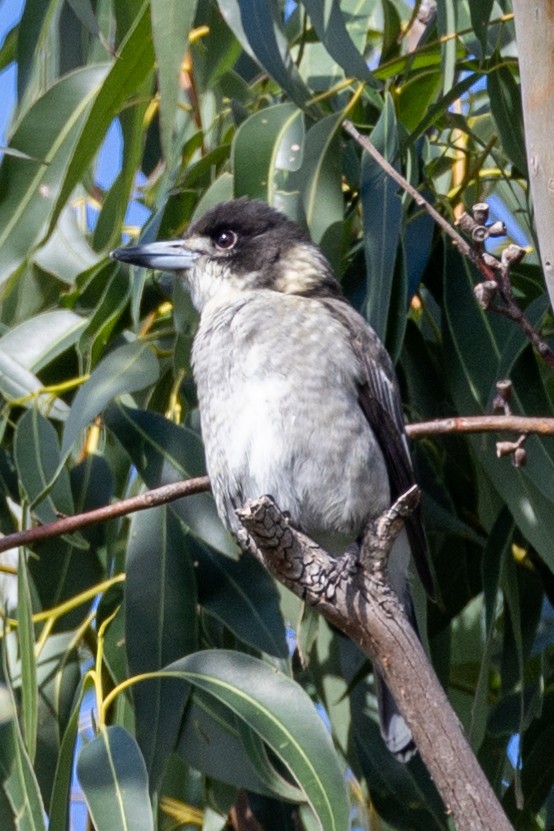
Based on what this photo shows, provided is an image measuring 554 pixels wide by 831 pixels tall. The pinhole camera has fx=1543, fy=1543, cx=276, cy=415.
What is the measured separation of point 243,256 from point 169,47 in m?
0.84

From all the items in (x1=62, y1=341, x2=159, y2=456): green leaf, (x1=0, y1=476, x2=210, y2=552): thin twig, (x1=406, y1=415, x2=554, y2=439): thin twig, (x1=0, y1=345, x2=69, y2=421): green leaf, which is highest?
(x1=406, y1=415, x2=554, y2=439): thin twig

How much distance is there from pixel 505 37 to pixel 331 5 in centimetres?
66

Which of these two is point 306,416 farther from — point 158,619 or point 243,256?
point 243,256

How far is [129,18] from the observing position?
118 inches

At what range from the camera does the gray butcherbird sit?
110 inches

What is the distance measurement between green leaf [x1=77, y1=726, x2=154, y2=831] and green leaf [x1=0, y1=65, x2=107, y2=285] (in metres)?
0.91

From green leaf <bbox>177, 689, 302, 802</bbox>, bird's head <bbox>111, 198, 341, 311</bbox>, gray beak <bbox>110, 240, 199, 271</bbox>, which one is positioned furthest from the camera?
bird's head <bbox>111, 198, 341, 311</bbox>

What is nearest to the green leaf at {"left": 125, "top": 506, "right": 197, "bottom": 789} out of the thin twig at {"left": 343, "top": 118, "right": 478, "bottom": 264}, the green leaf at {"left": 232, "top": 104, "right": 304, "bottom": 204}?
the green leaf at {"left": 232, "top": 104, "right": 304, "bottom": 204}

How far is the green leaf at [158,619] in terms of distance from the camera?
274 cm

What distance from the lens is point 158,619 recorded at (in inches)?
112

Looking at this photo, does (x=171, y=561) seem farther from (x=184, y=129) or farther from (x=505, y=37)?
(x=505, y=37)

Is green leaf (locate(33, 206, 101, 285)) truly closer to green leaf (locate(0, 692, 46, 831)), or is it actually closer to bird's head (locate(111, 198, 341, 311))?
bird's head (locate(111, 198, 341, 311))

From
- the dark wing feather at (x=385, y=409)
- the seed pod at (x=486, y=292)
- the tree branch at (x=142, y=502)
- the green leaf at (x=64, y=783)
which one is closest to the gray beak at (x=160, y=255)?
the dark wing feather at (x=385, y=409)

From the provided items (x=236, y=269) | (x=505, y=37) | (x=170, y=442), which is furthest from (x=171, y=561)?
(x=505, y=37)
